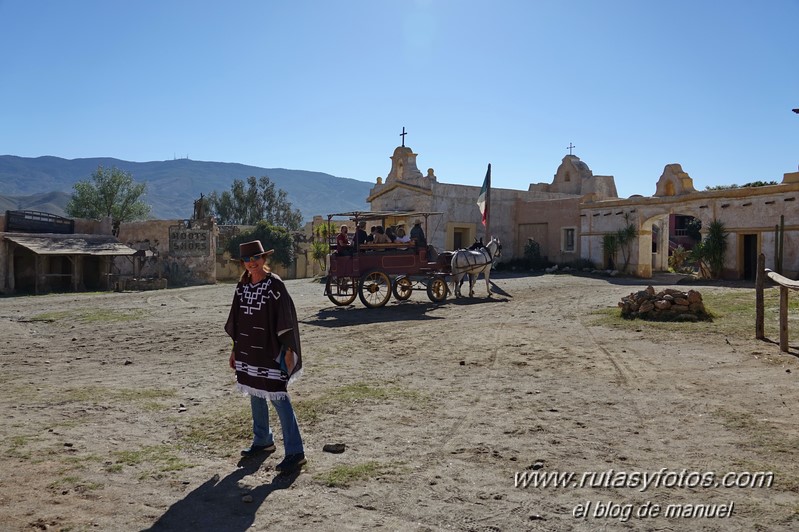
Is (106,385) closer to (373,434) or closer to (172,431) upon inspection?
(172,431)

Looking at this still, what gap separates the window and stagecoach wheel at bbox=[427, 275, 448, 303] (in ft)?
47.4

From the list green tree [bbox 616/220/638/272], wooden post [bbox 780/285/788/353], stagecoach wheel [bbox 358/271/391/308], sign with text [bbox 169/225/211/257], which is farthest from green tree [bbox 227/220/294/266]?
wooden post [bbox 780/285/788/353]

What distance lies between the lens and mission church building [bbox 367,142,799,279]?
72.2 feet

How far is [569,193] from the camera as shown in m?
36.2

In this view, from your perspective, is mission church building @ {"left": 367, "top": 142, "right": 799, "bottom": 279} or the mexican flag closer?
mission church building @ {"left": 367, "top": 142, "right": 799, "bottom": 279}

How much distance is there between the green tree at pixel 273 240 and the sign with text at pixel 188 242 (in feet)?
13.0

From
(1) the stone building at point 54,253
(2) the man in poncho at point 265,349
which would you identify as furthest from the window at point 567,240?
(2) the man in poncho at point 265,349

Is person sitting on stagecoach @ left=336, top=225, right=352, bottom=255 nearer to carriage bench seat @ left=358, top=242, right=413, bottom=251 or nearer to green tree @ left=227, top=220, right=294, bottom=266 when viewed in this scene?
carriage bench seat @ left=358, top=242, right=413, bottom=251

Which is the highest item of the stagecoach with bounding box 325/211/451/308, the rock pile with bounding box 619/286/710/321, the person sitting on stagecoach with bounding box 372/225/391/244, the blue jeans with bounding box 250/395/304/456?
the person sitting on stagecoach with bounding box 372/225/391/244

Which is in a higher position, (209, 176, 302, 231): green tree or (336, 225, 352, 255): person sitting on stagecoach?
(209, 176, 302, 231): green tree

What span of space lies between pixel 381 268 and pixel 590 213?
15934 mm

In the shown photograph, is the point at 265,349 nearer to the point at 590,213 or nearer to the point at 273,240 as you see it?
the point at 590,213

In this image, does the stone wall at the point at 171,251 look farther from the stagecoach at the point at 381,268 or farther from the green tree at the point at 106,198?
the green tree at the point at 106,198

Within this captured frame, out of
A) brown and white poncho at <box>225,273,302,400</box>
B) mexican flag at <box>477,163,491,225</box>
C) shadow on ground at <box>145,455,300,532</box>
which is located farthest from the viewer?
mexican flag at <box>477,163,491,225</box>
